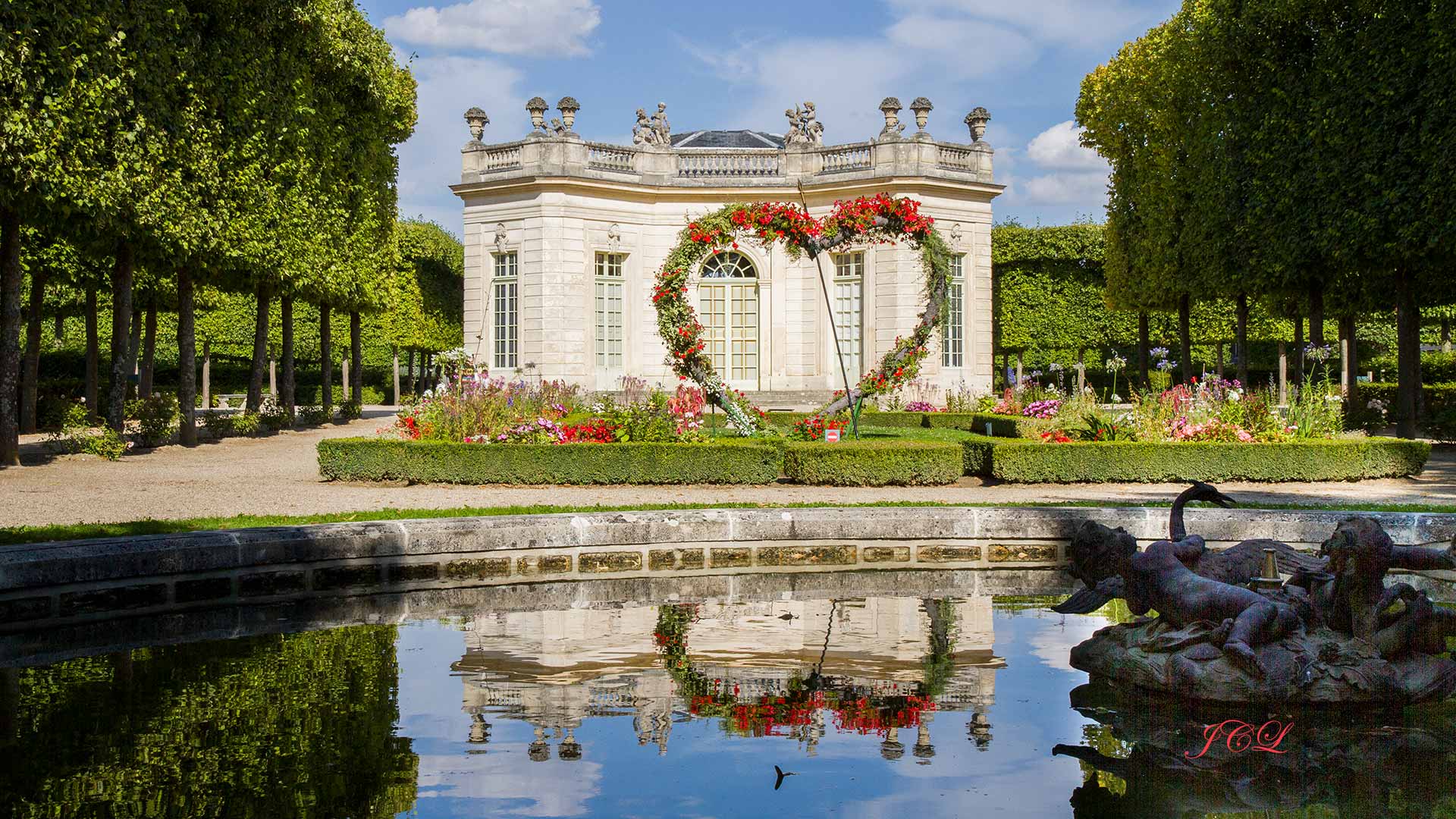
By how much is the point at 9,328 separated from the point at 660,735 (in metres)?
11.5

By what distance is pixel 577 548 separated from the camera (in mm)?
7453

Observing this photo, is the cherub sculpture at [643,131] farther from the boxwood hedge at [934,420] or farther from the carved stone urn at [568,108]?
the boxwood hedge at [934,420]

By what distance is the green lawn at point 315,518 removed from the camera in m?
6.80

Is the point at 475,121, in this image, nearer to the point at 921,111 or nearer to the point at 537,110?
the point at 537,110

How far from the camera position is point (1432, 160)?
579 inches

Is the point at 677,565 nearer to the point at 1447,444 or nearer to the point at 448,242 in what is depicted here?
the point at 1447,444

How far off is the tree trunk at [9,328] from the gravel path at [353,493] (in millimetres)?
363

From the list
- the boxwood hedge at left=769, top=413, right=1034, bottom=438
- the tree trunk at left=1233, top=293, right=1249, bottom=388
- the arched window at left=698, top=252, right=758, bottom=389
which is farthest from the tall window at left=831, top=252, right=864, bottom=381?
the tree trunk at left=1233, top=293, right=1249, bottom=388

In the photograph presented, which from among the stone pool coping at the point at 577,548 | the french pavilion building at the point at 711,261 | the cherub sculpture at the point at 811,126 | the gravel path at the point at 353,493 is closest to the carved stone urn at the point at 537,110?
the french pavilion building at the point at 711,261

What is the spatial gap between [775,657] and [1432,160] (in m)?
13.5

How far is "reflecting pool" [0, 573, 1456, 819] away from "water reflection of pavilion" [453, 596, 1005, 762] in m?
0.02

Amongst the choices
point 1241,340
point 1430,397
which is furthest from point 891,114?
point 1430,397

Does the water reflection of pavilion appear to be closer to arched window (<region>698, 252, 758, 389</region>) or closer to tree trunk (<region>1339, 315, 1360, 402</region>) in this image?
tree trunk (<region>1339, 315, 1360, 402</region>)

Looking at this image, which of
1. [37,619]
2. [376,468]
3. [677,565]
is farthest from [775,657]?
[376,468]
